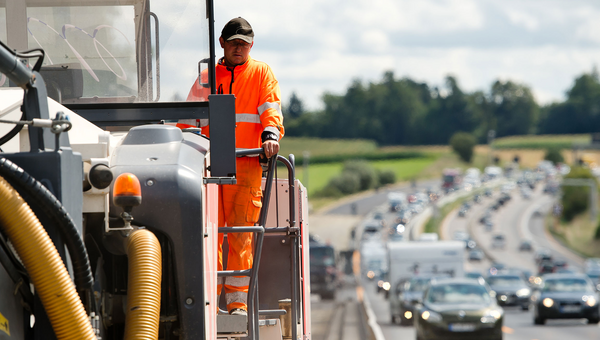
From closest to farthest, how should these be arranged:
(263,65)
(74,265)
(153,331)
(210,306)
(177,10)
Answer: (74,265), (153,331), (210,306), (177,10), (263,65)

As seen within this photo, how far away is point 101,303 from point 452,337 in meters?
18.1

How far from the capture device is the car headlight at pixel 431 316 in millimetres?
20672

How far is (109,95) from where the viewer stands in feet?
13.9

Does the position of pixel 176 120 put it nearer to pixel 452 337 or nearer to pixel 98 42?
pixel 98 42

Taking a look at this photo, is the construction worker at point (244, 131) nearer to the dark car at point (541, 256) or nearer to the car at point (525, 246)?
the dark car at point (541, 256)

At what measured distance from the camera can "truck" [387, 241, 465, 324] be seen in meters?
32.5

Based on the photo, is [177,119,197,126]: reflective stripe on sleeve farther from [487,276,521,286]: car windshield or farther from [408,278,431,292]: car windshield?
[487,276,521,286]: car windshield

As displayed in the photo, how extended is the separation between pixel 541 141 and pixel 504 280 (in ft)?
508

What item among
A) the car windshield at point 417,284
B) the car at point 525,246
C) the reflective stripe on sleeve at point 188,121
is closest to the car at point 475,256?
the car at point 525,246

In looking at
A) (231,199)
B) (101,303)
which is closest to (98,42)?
(231,199)

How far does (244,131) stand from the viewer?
17.1 ft

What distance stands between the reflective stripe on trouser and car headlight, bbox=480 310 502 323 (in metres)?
16.5

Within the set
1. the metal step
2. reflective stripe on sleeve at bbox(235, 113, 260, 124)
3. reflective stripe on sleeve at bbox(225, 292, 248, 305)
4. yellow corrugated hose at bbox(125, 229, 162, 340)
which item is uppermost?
reflective stripe on sleeve at bbox(235, 113, 260, 124)

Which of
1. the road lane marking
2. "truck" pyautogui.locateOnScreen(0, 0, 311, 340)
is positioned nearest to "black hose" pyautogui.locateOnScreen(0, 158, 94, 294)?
"truck" pyautogui.locateOnScreen(0, 0, 311, 340)
